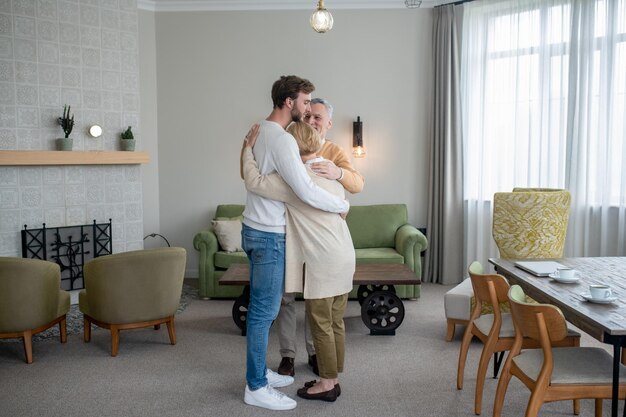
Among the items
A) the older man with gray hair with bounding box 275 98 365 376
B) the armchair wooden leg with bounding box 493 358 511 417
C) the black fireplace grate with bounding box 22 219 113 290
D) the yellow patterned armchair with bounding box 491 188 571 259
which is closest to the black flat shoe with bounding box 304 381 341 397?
the older man with gray hair with bounding box 275 98 365 376

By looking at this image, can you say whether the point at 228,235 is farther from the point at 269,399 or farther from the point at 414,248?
the point at 269,399

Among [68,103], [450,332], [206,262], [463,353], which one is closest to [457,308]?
[450,332]

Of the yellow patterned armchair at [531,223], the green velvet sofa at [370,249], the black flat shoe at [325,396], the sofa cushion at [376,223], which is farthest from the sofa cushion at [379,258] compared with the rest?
the black flat shoe at [325,396]

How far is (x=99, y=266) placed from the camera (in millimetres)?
4047

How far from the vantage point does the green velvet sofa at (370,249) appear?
5734mm

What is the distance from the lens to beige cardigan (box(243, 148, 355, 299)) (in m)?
3.05

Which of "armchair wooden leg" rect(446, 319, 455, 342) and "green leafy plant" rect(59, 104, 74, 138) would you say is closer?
"armchair wooden leg" rect(446, 319, 455, 342)

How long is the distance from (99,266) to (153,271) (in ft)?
1.09

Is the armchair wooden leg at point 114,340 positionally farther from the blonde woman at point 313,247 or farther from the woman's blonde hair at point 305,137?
the woman's blonde hair at point 305,137

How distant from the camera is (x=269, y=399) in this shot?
3.20 m

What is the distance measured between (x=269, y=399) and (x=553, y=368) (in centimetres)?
139

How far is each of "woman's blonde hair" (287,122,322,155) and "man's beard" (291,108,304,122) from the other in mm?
22

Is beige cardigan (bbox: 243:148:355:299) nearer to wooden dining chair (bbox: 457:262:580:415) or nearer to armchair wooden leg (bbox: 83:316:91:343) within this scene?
wooden dining chair (bbox: 457:262:580:415)

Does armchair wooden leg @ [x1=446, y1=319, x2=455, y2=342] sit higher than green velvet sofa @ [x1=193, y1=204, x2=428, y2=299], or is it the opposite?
green velvet sofa @ [x1=193, y1=204, x2=428, y2=299]
